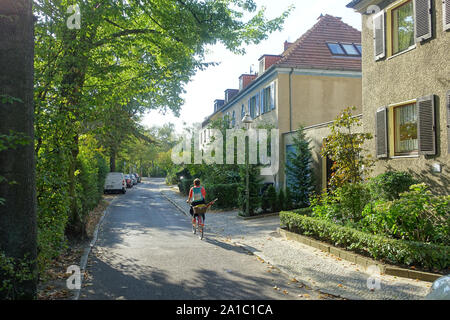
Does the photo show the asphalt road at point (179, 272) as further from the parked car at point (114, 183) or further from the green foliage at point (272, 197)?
the parked car at point (114, 183)

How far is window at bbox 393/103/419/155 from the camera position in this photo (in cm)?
1075

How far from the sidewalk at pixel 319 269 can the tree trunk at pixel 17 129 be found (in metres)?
4.28

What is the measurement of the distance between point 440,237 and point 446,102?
3.68 m

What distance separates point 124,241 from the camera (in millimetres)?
10789

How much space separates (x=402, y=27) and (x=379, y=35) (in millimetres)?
794

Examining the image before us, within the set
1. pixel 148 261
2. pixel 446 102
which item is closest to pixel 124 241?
pixel 148 261

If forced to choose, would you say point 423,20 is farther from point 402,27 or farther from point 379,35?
point 379,35

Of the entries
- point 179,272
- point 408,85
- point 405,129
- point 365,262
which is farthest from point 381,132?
point 179,272

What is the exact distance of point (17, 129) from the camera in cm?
462

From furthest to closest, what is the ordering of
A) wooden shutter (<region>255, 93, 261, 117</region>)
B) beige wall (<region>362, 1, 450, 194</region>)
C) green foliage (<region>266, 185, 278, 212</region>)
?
wooden shutter (<region>255, 93, 261, 117</region>) < green foliage (<region>266, 185, 278, 212</region>) < beige wall (<region>362, 1, 450, 194</region>)

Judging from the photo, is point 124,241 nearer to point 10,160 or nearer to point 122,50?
point 122,50

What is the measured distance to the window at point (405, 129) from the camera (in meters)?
10.8

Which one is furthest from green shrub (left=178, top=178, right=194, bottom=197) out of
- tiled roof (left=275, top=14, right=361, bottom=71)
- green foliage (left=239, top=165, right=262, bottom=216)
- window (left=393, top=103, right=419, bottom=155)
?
window (left=393, top=103, right=419, bottom=155)

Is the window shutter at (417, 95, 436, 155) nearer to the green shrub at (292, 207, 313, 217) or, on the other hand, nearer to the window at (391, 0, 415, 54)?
the window at (391, 0, 415, 54)
